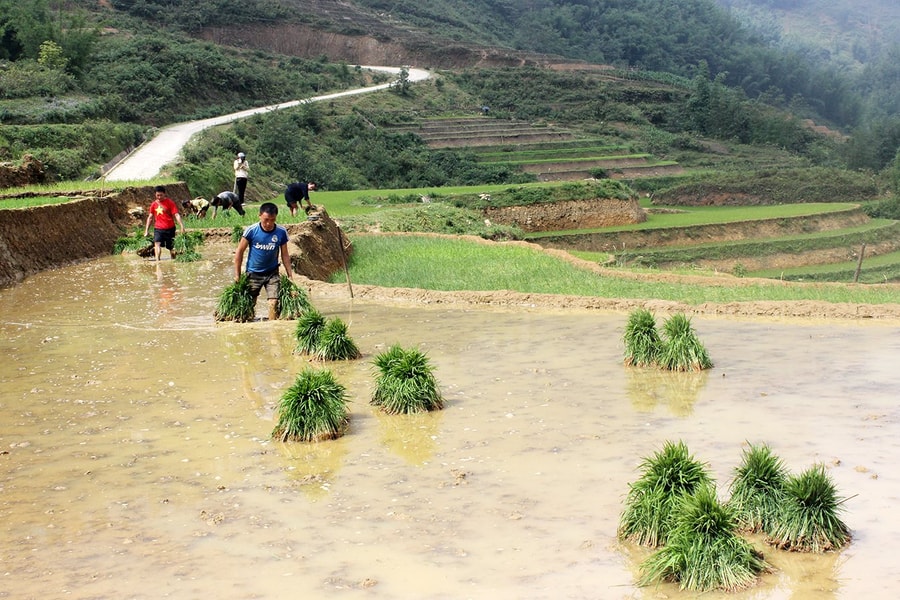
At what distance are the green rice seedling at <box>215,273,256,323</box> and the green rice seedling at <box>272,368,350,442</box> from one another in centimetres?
489

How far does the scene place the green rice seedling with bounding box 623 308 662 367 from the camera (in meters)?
11.7

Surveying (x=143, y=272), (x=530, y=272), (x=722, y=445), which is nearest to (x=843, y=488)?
(x=722, y=445)

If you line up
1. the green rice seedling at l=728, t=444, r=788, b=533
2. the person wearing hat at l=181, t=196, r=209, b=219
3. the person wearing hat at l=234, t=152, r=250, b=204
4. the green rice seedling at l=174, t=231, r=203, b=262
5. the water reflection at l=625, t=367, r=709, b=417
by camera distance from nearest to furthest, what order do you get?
the green rice seedling at l=728, t=444, r=788, b=533
the water reflection at l=625, t=367, r=709, b=417
the green rice seedling at l=174, t=231, r=203, b=262
the person wearing hat at l=181, t=196, r=209, b=219
the person wearing hat at l=234, t=152, r=250, b=204

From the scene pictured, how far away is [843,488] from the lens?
7574 mm

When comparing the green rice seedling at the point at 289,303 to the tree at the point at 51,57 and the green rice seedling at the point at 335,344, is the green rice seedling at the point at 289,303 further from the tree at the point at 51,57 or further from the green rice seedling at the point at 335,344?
the tree at the point at 51,57

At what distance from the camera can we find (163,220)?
20.0m

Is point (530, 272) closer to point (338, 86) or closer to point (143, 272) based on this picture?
point (143, 272)

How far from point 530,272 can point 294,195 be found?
24.9ft

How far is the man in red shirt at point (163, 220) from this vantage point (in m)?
19.8

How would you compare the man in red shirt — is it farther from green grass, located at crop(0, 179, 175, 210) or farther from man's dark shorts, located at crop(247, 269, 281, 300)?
man's dark shorts, located at crop(247, 269, 281, 300)

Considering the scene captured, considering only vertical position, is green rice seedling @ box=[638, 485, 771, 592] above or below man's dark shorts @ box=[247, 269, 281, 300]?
below

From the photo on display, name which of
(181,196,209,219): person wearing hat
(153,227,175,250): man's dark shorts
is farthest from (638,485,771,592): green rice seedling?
(181,196,209,219): person wearing hat

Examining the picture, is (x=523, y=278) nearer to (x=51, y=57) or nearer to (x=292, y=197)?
(x=292, y=197)

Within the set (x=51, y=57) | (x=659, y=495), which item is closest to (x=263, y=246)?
(x=659, y=495)
